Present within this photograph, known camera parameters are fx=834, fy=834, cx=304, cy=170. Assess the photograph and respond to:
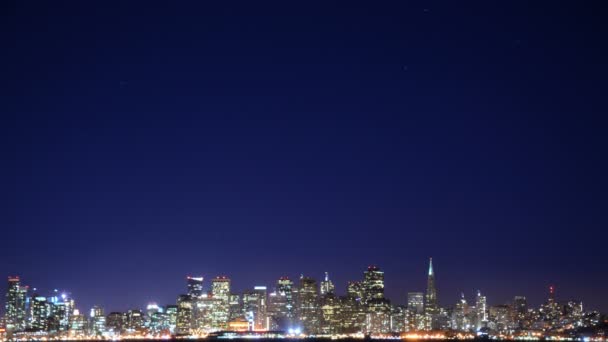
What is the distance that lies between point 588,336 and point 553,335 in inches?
798

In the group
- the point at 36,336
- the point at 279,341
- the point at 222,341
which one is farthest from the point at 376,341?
the point at 36,336

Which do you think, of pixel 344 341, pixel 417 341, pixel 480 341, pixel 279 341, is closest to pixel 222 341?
pixel 279 341

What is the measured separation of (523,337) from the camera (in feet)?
642

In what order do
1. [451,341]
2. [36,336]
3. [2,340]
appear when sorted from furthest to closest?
[36,336] → [451,341] → [2,340]

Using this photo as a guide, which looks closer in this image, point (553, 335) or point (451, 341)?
point (451, 341)

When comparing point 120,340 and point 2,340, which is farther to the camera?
point 120,340

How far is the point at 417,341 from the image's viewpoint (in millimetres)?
→ 185375

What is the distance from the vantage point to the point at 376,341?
190 meters

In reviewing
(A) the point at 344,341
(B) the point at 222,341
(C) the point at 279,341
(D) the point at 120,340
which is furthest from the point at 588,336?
(D) the point at 120,340

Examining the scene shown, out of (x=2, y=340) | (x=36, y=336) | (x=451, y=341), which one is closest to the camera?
(x=2, y=340)

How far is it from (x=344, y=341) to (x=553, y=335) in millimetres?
51782

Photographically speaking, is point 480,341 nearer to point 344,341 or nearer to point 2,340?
point 344,341

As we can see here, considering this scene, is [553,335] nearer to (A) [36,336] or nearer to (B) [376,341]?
(B) [376,341]

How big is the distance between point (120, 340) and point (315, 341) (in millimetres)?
44531
